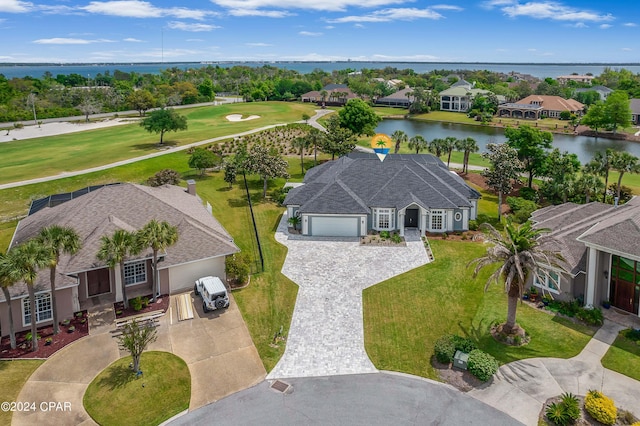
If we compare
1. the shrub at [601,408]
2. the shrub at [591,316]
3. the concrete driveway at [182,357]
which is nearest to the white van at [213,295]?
the concrete driveway at [182,357]

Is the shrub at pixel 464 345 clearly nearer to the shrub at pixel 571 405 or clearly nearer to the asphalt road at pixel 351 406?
the asphalt road at pixel 351 406

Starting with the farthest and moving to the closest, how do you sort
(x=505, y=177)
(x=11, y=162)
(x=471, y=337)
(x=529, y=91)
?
(x=529, y=91)
(x=11, y=162)
(x=505, y=177)
(x=471, y=337)

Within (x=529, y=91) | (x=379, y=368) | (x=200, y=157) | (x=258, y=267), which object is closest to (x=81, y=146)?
(x=200, y=157)

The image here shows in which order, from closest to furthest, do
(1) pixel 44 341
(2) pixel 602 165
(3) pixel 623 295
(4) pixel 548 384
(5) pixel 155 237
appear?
(4) pixel 548 384
(1) pixel 44 341
(3) pixel 623 295
(5) pixel 155 237
(2) pixel 602 165

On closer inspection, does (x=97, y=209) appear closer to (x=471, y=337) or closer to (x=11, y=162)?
(x=471, y=337)

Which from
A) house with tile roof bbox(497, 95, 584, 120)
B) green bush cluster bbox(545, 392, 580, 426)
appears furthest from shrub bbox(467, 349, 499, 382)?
house with tile roof bbox(497, 95, 584, 120)

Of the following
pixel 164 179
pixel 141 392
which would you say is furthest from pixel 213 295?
pixel 164 179

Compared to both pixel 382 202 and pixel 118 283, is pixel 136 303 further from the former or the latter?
pixel 382 202

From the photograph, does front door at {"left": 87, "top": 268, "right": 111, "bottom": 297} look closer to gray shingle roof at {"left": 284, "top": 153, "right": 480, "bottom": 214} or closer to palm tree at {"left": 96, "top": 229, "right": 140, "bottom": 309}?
palm tree at {"left": 96, "top": 229, "right": 140, "bottom": 309}
